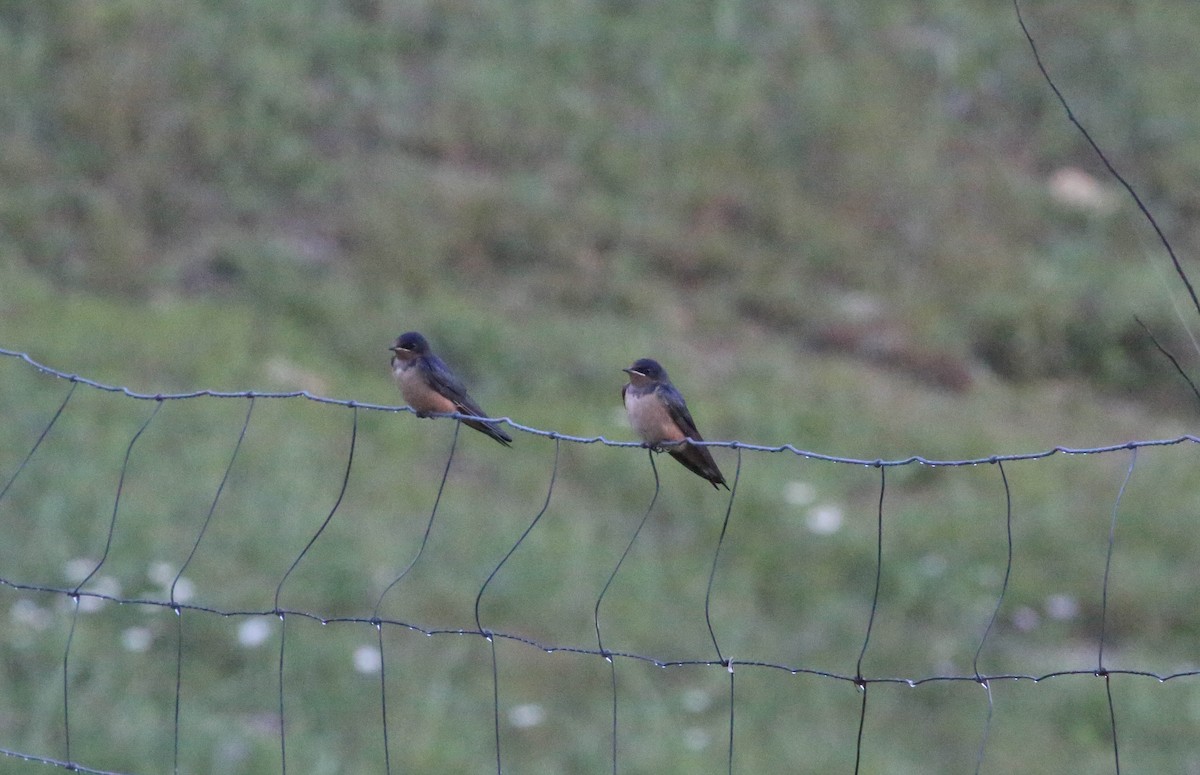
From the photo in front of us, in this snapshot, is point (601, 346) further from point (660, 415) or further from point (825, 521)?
point (660, 415)

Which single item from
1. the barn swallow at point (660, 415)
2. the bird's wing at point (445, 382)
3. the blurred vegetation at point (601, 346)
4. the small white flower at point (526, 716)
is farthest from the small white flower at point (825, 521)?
the bird's wing at point (445, 382)

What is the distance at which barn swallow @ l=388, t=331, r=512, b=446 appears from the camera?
4574mm

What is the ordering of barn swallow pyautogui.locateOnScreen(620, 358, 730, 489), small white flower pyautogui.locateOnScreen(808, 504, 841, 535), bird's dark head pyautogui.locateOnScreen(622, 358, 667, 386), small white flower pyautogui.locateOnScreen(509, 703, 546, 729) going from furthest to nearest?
1. small white flower pyautogui.locateOnScreen(808, 504, 841, 535)
2. small white flower pyautogui.locateOnScreen(509, 703, 546, 729)
3. bird's dark head pyautogui.locateOnScreen(622, 358, 667, 386)
4. barn swallow pyautogui.locateOnScreen(620, 358, 730, 489)

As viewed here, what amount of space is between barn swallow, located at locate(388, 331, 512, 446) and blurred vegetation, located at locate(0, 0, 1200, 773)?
139 cm

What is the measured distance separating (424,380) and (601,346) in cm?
462

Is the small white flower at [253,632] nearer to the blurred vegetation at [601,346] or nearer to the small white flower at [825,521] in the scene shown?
the blurred vegetation at [601,346]

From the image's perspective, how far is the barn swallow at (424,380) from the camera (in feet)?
15.0

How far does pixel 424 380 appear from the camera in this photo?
15.1 feet

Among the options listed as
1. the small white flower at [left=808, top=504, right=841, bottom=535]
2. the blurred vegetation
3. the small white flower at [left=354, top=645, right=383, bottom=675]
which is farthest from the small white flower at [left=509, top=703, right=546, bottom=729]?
the small white flower at [left=808, top=504, right=841, bottom=535]

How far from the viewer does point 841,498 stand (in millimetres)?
7980

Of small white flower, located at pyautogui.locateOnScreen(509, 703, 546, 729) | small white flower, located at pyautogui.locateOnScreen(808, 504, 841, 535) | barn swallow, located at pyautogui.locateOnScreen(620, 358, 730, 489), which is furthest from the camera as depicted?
small white flower, located at pyautogui.locateOnScreen(808, 504, 841, 535)

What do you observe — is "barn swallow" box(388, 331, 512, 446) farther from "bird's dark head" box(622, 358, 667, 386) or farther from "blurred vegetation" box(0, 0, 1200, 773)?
"blurred vegetation" box(0, 0, 1200, 773)

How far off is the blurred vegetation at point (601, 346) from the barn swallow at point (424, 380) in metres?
1.39

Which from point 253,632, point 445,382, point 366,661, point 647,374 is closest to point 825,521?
point 366,661
